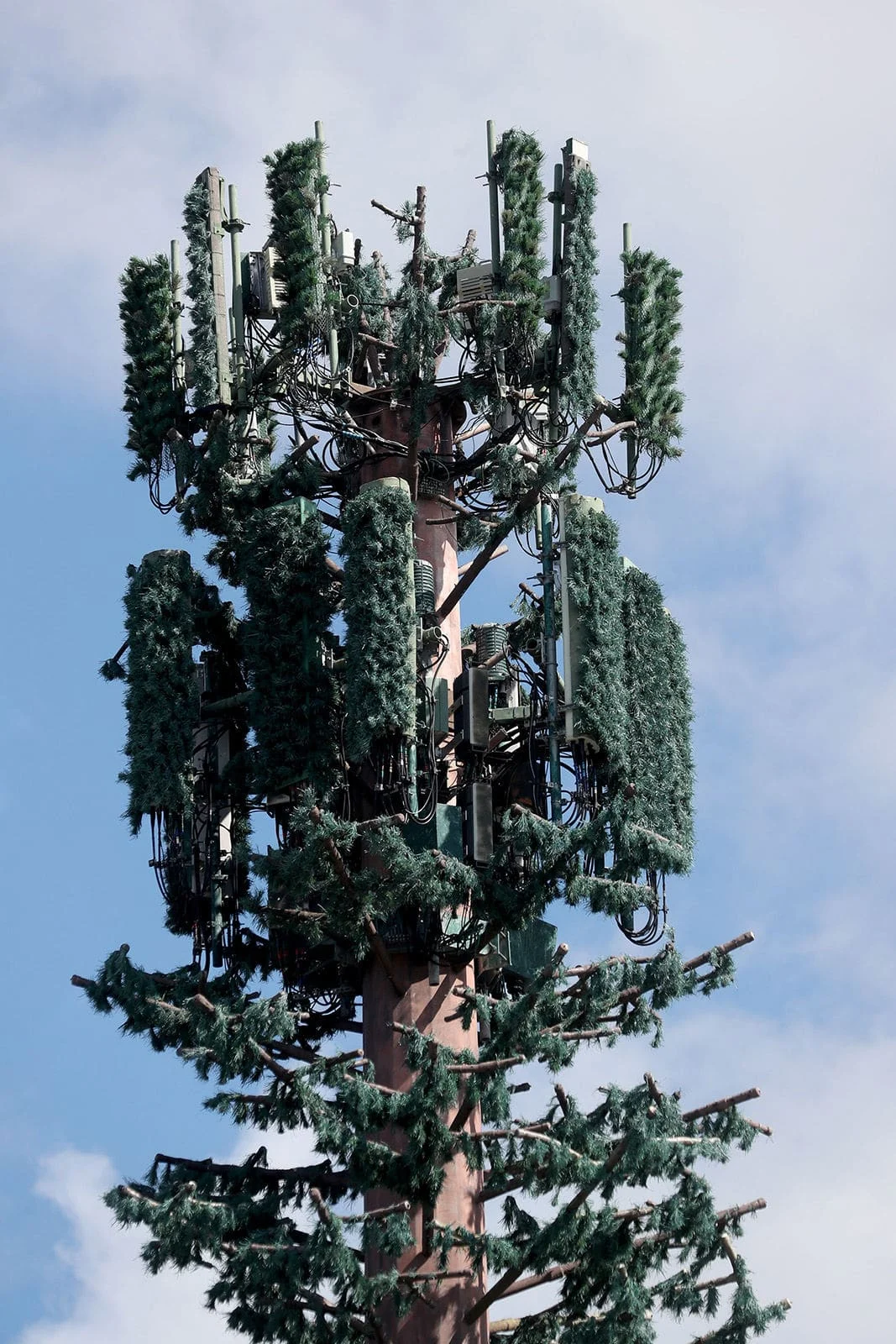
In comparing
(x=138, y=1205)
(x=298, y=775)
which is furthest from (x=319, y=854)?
(x=138, y=1205)

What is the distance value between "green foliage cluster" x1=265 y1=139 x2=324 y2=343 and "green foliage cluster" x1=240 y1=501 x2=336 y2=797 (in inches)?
104

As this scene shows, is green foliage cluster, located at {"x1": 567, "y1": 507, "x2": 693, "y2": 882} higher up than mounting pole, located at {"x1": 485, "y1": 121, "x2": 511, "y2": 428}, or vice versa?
mounting pole, located at {"x1": 485, "y1": 121, "x2": 511, "y2": 428}

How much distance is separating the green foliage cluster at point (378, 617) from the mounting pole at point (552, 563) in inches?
71.6

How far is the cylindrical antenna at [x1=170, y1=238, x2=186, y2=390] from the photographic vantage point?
155ft

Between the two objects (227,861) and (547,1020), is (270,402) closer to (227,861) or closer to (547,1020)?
(227,861)

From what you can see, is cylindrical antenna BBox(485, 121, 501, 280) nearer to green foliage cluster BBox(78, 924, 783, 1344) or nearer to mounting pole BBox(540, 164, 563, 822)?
mounting pole BBox(540, 164, 563, 822)

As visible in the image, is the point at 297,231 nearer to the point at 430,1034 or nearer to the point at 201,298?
the point at 201,298

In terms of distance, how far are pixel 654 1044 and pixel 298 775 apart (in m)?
5.71

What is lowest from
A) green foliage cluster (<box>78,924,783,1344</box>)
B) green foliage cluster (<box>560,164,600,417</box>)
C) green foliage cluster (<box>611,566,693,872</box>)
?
green foliage cluster (<box>78,924,783,1344</box>)

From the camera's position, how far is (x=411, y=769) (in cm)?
4197

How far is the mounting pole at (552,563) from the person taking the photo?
42250 millimetres

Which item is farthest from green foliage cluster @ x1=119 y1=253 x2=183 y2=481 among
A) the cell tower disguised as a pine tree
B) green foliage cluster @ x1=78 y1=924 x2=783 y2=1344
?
green foliage cluster @ x1=78 y1=924 x2=783 y2=1344

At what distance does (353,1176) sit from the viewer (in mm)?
40344

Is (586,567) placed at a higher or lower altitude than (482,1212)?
higher
